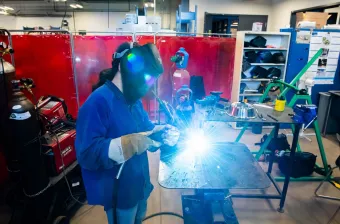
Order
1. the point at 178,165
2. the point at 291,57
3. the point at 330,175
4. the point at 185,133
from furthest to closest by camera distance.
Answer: the point at 291,57
the point at 330,175
the point at 185,133
the point at 178,165

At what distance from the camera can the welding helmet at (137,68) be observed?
1087 millimetres

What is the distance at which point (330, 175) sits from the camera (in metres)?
2.91

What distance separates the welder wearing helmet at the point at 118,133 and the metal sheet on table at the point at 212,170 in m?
0.29

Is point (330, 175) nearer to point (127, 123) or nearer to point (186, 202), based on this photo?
point (186, 202)

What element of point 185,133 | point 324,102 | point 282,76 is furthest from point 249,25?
point 185,133

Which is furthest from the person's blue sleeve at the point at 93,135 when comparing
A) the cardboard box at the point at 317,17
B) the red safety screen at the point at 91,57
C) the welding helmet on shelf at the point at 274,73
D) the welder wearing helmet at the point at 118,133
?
the cardboard box at the point at 317,17

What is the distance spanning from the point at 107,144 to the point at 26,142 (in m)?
1.21

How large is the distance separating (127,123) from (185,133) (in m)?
0.82

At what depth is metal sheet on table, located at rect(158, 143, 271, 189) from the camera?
1.48 m

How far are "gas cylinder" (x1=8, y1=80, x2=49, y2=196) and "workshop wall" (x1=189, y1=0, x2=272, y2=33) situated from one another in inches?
259

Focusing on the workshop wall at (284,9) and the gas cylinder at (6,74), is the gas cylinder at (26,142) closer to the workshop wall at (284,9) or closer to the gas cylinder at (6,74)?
the gas cylinder at (6,74)

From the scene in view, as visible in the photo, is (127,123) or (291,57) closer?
(127,123)

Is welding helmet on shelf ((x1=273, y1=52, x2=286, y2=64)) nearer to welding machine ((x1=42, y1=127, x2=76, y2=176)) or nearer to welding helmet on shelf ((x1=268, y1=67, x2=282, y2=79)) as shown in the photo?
welding helmet on shelf ((x1=268, y1=67, x2=282, y2=79))

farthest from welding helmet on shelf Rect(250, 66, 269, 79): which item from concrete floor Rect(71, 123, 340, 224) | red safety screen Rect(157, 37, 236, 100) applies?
concrete floor Rect(71, 123, 340, 224)
